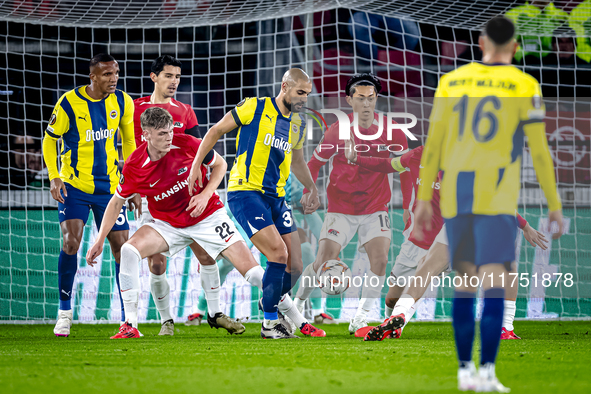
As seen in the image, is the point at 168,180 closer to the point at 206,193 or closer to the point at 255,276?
the point at 206,193

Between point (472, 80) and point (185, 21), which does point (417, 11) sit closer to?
point (185, 21)

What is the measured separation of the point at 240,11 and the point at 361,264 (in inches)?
122

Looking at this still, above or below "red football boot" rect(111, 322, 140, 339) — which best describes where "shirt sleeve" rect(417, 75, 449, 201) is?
above

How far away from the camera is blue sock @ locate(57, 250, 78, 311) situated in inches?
224

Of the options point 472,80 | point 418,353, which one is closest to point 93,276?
point 418,353

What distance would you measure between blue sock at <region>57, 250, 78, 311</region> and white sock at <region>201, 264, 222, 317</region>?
105 centimetres

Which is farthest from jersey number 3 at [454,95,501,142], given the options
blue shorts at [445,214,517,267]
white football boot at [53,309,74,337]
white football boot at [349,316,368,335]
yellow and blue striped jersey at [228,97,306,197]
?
white football boot at [53,309,74,337]

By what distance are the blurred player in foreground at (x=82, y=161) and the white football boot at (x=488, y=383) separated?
3766 millimetres

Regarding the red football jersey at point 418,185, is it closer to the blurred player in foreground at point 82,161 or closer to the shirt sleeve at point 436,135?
the blurred player in foreground at point 82,161

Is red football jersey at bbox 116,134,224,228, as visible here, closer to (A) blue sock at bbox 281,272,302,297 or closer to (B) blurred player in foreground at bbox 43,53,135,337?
(B) blurred player in foreground at bbox 43,53,135,337

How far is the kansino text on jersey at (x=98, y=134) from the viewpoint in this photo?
5.86 metres

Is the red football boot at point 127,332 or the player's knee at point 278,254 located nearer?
the player's knee at point 278,254

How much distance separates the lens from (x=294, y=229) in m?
5.66

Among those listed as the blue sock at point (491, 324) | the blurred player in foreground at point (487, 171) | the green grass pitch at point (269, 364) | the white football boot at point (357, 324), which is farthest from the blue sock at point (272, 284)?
the blue sock at point (491, 324)
